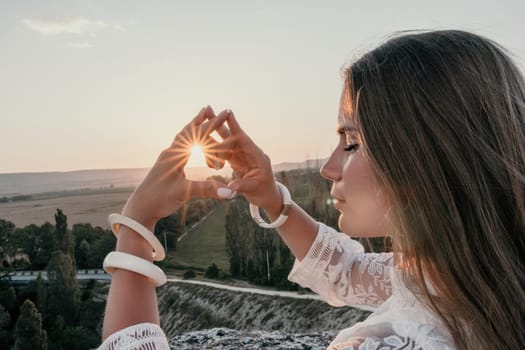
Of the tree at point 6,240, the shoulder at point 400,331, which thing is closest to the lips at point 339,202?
the shoulder at point 400,331

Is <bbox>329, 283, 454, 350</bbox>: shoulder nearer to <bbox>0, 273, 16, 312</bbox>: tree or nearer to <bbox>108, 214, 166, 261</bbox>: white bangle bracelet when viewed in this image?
<bbox>108, 214, 166, 261</bbox>: white bangle bracelet

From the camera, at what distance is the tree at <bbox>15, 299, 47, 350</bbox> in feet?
68.1

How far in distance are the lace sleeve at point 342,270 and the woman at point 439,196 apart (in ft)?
1.70

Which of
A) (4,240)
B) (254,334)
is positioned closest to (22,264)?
(4,240)

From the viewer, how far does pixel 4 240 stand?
99.2 ft

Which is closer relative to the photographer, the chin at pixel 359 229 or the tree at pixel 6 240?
the chin at pixel 359 229

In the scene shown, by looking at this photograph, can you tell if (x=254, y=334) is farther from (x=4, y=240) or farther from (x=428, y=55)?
(x=4, y=240)

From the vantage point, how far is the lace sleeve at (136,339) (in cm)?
91

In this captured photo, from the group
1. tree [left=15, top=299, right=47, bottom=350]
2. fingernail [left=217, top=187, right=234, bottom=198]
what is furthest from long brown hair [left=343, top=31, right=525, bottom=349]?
tree [left=15, top=299, right=47, bottom=350]

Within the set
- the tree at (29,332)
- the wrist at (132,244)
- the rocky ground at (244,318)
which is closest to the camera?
the wrist at (132,244)

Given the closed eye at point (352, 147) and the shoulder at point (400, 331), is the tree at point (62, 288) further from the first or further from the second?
the shoulder at point (400, 331)

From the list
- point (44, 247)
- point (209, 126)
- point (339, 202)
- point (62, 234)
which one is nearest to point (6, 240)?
point (44, 247)

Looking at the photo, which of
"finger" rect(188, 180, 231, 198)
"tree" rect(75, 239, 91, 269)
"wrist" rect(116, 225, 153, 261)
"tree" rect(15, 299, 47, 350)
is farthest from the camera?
"tree" rect(75, 239, 91, 269)

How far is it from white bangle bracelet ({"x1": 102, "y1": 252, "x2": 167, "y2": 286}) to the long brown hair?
1.48ft
